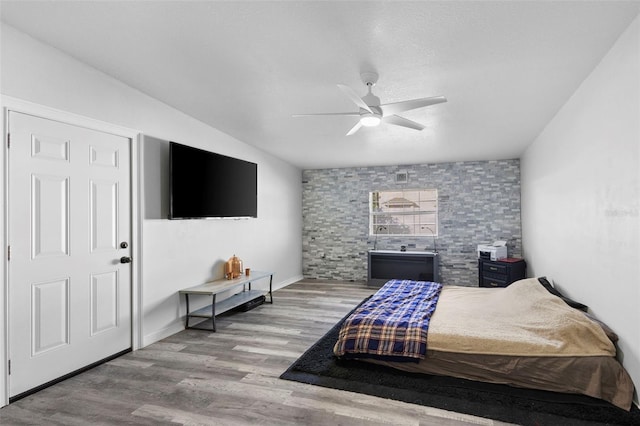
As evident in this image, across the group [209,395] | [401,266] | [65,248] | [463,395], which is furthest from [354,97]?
[401,266]

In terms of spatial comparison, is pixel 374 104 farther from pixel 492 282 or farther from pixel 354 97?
pixel 492 282

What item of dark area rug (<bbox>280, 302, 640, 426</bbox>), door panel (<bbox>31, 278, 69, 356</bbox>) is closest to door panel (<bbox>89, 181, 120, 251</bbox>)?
door panel (<bbox>31, 278, 69, 356</bbox>)

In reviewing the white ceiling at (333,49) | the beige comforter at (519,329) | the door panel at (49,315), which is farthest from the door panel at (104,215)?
the beige comforter at (519,329)

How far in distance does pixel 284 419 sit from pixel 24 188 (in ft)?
7.78

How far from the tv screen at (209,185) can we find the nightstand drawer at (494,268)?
150 inches

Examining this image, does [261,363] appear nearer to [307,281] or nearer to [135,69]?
[135,69]

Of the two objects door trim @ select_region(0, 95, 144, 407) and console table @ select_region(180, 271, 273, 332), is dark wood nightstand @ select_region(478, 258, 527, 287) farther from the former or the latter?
door trim @ select_region(0, 95, 144, 407)

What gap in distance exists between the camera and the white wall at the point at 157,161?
2.53 m

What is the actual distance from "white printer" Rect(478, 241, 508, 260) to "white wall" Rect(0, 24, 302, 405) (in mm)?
3564

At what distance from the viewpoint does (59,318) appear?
2.72 metres

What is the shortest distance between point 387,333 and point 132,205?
8.56 ft

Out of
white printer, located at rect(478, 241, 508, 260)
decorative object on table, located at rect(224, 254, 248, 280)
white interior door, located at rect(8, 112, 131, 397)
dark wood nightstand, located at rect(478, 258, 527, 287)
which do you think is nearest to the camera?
white interior door, located at rect(8, 112, 131, 397)

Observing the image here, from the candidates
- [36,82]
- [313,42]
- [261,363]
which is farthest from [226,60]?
[261,363]

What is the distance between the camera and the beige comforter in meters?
2.50
